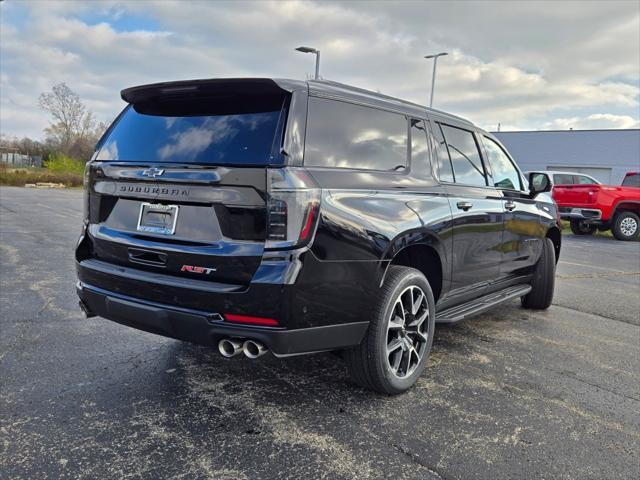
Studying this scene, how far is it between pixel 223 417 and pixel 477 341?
8.02ft

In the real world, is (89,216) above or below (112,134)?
below

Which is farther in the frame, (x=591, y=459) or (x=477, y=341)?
(x=477, y=341)

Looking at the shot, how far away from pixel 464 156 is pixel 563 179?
1413 cm

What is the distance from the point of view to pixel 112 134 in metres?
3.30

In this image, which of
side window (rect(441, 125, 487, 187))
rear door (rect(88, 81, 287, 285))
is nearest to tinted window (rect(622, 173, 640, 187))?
side window (rect(441, 125, 487, 187))

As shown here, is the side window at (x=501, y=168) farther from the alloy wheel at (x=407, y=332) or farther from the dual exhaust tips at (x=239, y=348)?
the dual exhaust tips at (x=239, y=348)

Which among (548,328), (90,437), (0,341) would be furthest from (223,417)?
(548,328)

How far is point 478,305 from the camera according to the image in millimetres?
4141

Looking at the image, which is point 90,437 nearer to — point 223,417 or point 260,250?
point 223,417

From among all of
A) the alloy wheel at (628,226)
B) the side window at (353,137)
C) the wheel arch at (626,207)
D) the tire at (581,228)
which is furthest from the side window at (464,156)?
the tire at (581,228)

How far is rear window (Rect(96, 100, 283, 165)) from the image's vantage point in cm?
263

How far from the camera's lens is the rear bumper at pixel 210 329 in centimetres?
254

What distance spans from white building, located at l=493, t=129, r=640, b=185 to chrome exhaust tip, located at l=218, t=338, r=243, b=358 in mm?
42230

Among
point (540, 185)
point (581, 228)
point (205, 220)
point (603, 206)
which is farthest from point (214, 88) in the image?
point (581, 228)
